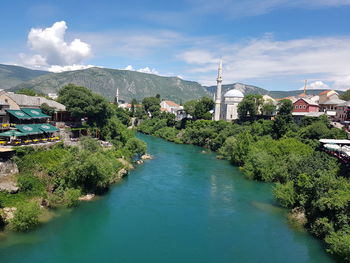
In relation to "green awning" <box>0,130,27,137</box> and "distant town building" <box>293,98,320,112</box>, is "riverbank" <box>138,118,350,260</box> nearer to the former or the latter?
"distant town building" <box>293,98,320,112</box>

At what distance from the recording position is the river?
16562 millimetres

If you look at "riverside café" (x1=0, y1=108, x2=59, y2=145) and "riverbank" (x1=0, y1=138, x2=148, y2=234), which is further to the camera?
"riverside café" (x1=0, y1=108, x2=59, y2=145)

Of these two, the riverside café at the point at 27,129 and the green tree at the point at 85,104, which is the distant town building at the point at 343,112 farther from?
the riverside café at the point at 27,129

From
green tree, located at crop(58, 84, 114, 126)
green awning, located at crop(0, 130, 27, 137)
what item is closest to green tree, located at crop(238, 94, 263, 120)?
green tree, located at crop(58, 84, 114, 126)

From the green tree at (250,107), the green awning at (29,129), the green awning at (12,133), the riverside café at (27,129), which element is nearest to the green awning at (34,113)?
the riverside café at (27,129)

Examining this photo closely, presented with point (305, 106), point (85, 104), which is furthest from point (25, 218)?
point (305, 106)

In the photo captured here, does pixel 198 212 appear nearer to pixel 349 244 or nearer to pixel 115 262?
pixel 115 262

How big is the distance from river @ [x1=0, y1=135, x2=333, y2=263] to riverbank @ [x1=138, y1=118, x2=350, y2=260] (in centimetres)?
160

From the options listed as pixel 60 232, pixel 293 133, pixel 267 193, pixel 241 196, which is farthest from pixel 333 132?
pixel 60 232

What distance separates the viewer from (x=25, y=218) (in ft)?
58.2

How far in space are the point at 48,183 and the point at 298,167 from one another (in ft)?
71.5

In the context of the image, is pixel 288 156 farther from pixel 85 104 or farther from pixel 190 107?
pixel 190 107

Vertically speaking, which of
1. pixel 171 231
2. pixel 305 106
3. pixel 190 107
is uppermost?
pixel 305 106

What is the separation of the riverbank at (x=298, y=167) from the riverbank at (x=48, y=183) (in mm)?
15541
